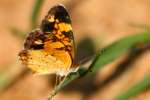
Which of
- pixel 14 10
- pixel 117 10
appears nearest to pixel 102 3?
pixel 117 10

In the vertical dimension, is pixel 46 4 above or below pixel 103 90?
above

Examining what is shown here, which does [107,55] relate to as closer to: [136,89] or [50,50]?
[50,50]

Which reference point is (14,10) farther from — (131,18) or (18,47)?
(131,18)

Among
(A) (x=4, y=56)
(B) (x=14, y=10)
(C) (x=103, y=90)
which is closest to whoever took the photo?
(C) (x=103, y=90)

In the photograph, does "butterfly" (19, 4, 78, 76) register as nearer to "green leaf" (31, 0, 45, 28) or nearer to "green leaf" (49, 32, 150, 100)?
"green leaf" (49, 32, 150, 100)

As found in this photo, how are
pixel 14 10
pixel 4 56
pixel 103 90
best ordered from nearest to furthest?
1. pixel 103 90
2. pixel 4 56
3. pixel 14 10

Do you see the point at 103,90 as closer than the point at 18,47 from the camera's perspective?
Yes

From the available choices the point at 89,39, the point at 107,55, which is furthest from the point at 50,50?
the point at 89,39
